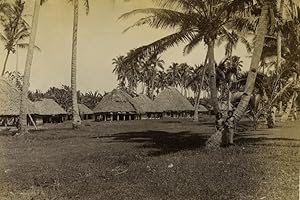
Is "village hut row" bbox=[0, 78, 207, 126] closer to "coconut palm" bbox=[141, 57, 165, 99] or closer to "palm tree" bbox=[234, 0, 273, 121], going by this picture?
"coconut palm" bbox=[141, 57, 165, 99]

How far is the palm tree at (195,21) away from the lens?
541 cm

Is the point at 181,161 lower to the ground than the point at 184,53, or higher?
lower

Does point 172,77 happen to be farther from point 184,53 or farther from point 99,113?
point 184,53

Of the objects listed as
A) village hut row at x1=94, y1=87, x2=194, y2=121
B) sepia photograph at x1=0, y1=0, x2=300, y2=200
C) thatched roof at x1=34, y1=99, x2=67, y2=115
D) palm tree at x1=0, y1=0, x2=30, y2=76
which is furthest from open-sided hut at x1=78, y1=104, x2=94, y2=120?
sepia photograph at x1=0, y1=0, x2=300, y2=200

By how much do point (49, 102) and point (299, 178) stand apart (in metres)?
19.2

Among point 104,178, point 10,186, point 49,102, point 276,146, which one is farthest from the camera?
point 49,102

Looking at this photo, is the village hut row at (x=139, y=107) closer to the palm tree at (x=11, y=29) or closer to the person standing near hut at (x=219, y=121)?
the person standing near hut at (x=219, y=121)

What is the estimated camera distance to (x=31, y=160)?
4.76 metres

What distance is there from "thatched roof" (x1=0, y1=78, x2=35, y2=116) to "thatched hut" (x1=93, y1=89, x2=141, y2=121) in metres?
8.03

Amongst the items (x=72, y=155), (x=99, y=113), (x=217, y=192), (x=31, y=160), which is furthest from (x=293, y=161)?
(x=99, y=113)

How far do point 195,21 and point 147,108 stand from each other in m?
18.3

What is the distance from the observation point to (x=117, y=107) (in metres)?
21.9

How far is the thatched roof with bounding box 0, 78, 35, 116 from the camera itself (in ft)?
40.0

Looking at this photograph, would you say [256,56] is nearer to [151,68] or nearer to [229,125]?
[229,125]
